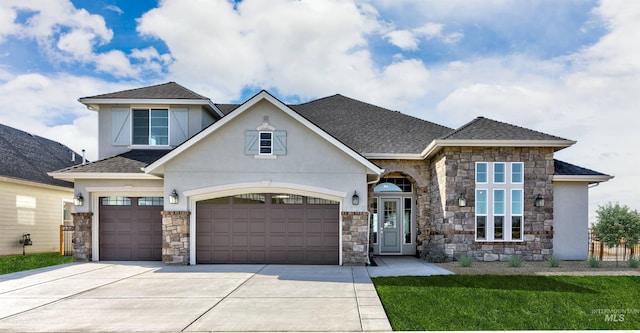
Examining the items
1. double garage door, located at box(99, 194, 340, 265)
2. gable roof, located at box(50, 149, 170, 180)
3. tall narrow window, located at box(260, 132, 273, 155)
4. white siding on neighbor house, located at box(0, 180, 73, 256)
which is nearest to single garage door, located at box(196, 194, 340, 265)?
double garage door, located at box(99, 194, 340, 265)

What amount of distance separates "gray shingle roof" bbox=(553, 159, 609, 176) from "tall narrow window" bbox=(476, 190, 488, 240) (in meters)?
2.67

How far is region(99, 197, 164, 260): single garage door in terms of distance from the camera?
47.0ft

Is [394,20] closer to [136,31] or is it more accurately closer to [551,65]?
[551,65]

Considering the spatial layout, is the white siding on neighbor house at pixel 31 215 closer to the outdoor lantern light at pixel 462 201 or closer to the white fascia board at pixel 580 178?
the outdoor lantern light at pixel 462 201

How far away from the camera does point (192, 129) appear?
1595 centimetres

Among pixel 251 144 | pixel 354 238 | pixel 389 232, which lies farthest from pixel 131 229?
pixel 389 232

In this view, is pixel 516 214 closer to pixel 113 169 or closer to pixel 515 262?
pixel 515 262

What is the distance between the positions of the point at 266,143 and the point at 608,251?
1252cm

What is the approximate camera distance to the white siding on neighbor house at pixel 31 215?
656 inches

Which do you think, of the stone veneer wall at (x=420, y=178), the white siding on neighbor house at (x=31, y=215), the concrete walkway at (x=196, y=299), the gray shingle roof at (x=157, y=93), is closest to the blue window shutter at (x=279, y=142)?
the concrete walkway at (x=196, y=299)

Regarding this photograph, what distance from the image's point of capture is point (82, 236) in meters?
14.3

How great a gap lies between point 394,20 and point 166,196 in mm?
8827

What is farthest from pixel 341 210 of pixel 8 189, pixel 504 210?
pixel 8 189

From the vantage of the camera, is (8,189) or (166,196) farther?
(8,189)
